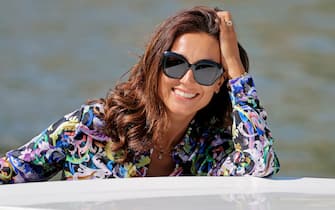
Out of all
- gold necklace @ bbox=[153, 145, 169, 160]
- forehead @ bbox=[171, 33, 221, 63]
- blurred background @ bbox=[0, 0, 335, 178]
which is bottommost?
blurred background @ bbox=[0, 0, 335, 178]

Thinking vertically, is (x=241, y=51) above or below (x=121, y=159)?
above

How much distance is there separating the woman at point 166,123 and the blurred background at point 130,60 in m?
5.57

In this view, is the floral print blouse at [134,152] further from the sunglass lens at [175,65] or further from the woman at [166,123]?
the sunglass lens at [175,65]

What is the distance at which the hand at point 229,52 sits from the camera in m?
2.54

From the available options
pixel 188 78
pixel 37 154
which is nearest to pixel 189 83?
pixel 188 78

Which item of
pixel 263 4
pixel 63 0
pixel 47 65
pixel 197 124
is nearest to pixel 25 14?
pixel 63 0

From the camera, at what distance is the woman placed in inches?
96.7

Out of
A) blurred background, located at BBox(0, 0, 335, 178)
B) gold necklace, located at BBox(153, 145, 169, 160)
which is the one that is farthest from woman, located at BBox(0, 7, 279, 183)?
blurred background, located at BBox(0, 0, 335, 178)

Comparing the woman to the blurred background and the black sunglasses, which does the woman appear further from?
the blurred background

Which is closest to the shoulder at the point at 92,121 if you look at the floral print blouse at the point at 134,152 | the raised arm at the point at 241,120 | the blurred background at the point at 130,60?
the floral print blouse at the point at 134,152

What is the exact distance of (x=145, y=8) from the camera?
13859 millimetres

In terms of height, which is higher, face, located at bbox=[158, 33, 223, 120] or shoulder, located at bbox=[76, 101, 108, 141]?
face, located at bbox=[158, 33, 223, 120]

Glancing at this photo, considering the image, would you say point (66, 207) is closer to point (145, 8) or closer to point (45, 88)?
point (45, 88)

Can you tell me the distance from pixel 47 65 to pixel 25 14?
234 centimetres
